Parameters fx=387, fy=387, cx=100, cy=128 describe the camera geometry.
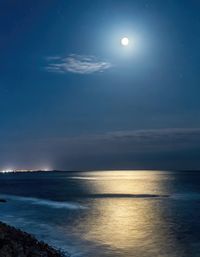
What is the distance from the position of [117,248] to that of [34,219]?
25696 mm

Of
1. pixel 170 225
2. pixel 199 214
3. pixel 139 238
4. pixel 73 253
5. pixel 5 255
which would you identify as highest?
pixel 199 214

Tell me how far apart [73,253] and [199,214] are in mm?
43558

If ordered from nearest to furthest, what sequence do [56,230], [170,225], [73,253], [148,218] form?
[73,253] < [56,230] < [170,225] < [148,218]

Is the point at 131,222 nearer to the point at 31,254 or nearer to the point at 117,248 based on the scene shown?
the point at 117,248

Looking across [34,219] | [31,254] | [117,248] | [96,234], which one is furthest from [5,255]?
[34,219]

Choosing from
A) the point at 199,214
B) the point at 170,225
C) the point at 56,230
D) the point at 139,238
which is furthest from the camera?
the point at 199,214

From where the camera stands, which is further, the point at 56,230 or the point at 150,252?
the point at 56,230

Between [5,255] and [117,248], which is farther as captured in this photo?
[117,248]

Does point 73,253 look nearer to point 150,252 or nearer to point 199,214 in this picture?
point 150,252

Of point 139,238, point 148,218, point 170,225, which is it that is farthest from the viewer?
point 148,218

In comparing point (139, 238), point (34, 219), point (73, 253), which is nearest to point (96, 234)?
point (139, 238)

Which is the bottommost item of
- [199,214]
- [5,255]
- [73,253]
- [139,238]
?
[5,255]

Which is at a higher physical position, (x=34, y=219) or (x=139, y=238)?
(x=34, y=219)

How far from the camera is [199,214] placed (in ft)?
241
